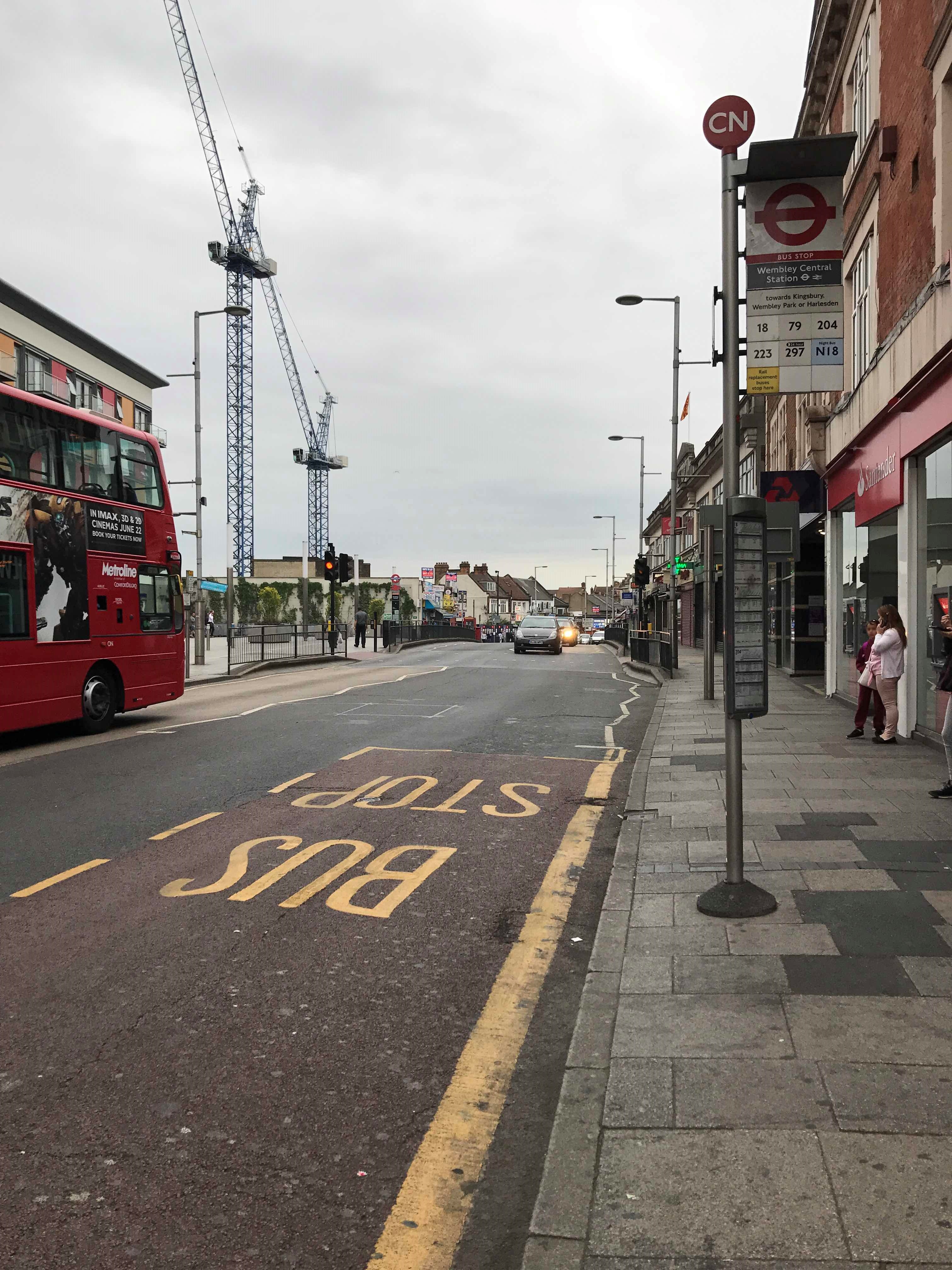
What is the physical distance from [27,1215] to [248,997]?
60.6 inches

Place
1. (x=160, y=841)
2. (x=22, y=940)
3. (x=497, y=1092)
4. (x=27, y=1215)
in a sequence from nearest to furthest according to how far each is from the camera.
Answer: (x=27, y=1215), (x=497, y=1092), (x=22, y=940), (x=160, y=841)

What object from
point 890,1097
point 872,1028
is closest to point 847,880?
point 872,1028

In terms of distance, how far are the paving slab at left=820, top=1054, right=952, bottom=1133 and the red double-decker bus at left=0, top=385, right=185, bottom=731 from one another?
10412 mm

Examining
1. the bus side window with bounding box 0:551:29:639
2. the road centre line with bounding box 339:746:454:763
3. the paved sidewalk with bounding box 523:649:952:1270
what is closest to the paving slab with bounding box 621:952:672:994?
the paved sidewalk with bounding box 523:649:952:1270

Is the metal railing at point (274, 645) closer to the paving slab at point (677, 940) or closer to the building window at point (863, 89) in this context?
the building window at point (863, 89)

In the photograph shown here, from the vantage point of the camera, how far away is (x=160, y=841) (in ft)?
22.7

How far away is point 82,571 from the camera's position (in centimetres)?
1278

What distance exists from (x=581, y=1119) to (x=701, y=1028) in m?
0.78

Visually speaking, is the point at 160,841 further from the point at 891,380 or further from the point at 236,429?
the point at 236,429

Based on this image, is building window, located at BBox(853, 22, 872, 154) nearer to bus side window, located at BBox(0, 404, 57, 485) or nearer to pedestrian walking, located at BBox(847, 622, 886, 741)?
pedestrian walking, located at BBox(847, 622, 886, 741)

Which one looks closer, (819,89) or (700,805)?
(700,805)

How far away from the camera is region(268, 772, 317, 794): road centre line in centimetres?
882

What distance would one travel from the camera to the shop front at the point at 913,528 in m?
10.3

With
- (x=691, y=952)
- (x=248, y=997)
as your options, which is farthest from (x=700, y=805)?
(x=248, y=997)
